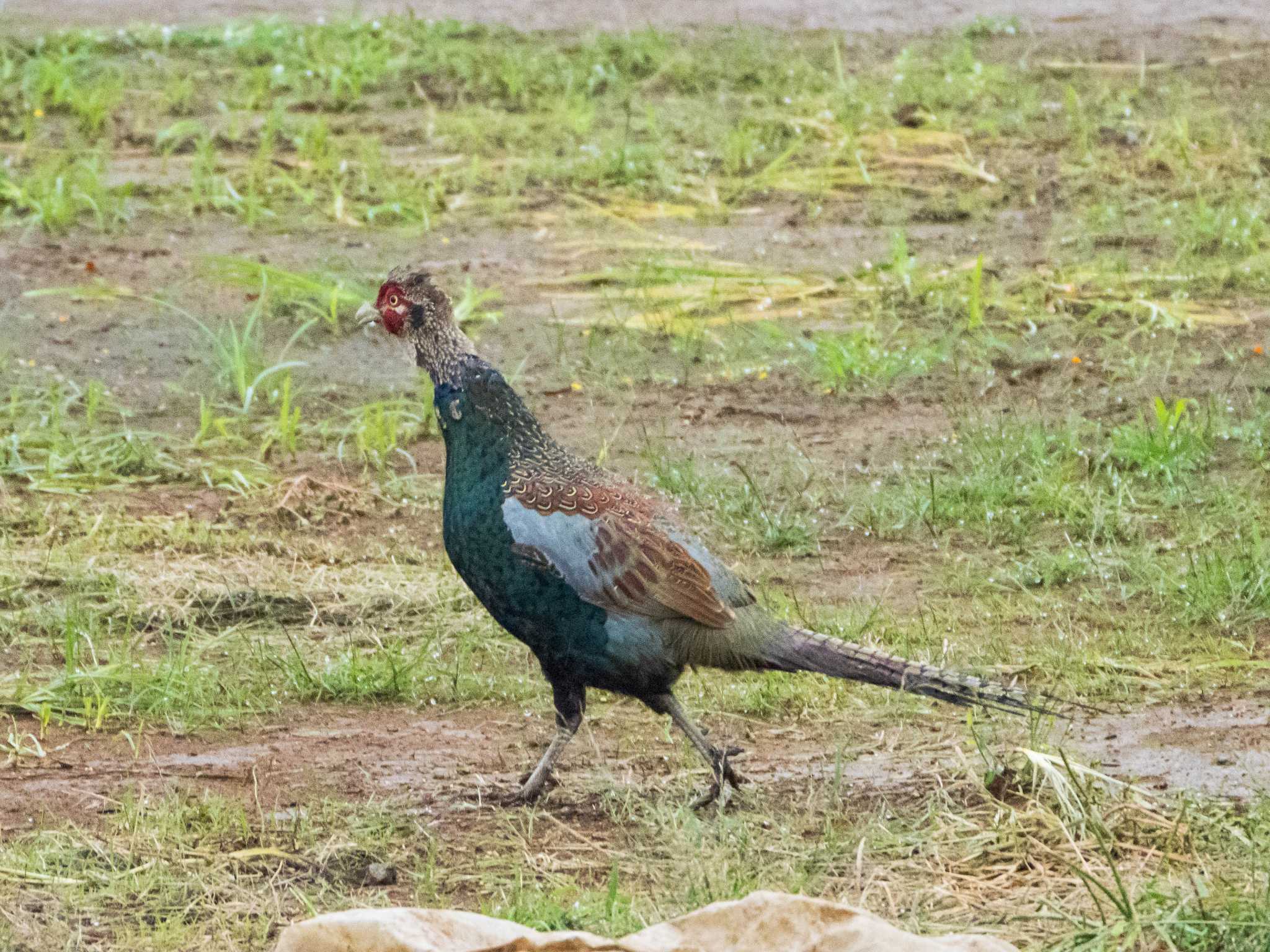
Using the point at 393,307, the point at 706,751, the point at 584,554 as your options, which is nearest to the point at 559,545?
the point at 584,554

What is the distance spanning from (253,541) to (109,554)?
46cm

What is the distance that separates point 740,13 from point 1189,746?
334 inches

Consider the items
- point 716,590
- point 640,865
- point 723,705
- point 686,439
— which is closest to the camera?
point 640,865

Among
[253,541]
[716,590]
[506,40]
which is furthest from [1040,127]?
[716,590]

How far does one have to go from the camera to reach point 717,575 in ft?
15.8

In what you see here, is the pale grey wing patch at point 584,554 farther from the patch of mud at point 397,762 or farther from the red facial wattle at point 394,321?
the red facial wattle at point 394,321

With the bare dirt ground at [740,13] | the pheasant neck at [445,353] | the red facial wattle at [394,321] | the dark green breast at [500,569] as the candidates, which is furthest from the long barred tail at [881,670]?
the bare dirt ground at [740,13]

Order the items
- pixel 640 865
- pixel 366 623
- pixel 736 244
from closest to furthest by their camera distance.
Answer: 1. pixel 640 865
2. pixel 366 623
3. pixel 736 244

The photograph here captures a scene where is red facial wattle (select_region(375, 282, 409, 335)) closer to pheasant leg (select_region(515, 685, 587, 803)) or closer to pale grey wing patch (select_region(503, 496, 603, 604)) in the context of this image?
pale grey wing patch (select_region(503, 496, 603, 604))

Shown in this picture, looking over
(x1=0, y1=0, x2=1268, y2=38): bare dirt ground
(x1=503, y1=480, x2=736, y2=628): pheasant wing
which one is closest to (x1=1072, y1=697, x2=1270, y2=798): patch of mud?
(x1=503, y1=480, x2=736, y2=628): pheasant wing

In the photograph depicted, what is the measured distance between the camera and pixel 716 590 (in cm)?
477

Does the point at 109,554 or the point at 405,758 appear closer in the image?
the point at 405,758

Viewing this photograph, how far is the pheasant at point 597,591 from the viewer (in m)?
4.64

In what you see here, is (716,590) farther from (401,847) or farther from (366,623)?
(366,623)
